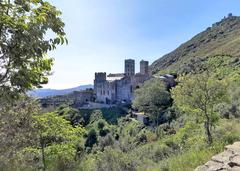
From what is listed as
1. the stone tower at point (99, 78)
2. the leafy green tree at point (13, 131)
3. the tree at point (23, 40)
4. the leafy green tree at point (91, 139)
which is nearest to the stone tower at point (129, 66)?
the stone tower at point (99, 78)

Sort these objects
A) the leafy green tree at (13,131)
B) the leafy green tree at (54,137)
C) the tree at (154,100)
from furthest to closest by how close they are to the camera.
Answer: the tree at (154,100)
the leafy green tree at (54,137)
the leafy green tree at (13,131)

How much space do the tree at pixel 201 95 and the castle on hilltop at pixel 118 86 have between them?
6923cm

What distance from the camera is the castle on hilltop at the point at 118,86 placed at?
3649 inches

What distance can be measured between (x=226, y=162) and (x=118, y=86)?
8928cm

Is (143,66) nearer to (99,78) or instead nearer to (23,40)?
(99,78)

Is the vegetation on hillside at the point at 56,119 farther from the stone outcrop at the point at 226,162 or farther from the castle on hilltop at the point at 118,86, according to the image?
the castle on hilltop at the point at 118,86

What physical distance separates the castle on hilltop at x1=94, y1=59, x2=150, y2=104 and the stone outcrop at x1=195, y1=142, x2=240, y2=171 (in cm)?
8033

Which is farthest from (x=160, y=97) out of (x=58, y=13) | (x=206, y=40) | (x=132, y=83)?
(x=206, y=40)

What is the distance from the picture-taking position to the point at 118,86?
319 feet

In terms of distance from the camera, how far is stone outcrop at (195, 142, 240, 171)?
25.4 ft

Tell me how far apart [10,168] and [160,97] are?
57.2 metres

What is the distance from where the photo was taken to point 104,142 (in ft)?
159

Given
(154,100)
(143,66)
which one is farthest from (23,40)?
(143,66)

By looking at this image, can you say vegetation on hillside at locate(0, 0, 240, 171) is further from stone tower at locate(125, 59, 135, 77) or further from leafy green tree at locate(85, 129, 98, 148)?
stone tower at locate(125, 59, 135, 77)
